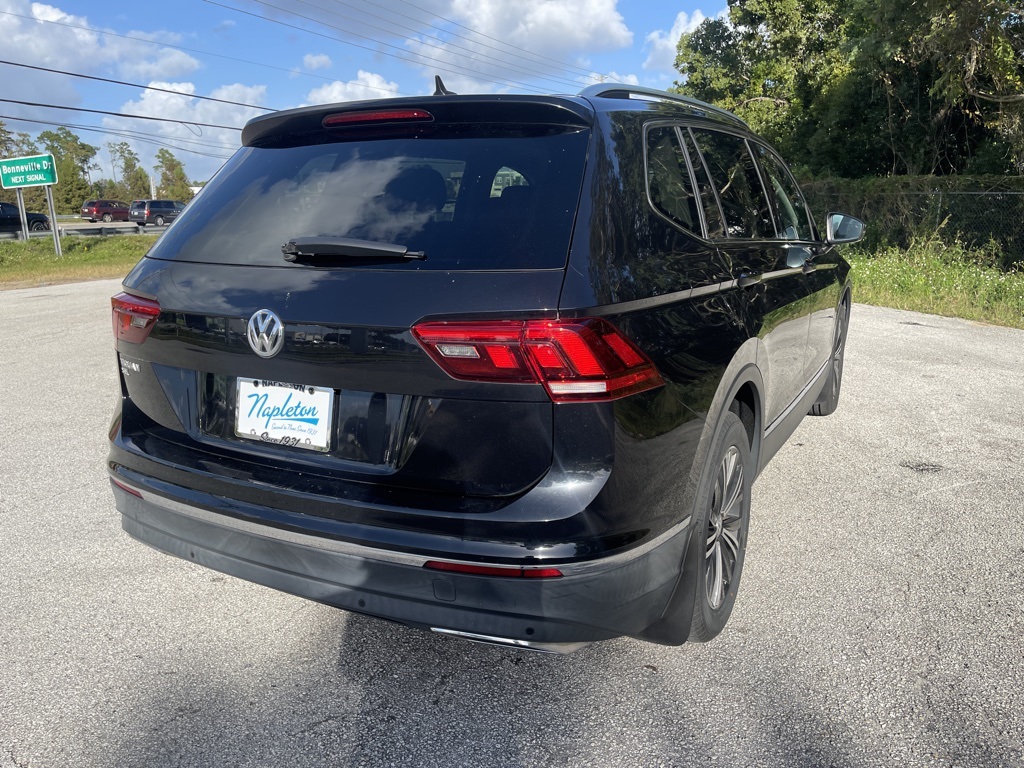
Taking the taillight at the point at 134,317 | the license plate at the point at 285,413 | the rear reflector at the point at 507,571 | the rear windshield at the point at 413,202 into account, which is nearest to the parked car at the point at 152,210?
the taillight at the point at 134,317

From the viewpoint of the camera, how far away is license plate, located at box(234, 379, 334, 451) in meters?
2.31

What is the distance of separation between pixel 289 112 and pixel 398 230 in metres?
0.80

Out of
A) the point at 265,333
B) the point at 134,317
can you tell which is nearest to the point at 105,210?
the point at 134,317

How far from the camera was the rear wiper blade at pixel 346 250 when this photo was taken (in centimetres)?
226

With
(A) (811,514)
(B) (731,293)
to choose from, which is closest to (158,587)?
(B) (731,293)

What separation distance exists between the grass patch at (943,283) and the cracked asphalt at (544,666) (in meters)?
7.69

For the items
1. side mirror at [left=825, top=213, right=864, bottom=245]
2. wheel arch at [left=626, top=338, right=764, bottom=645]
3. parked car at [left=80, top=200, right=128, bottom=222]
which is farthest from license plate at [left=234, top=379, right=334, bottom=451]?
parked car at [left=80, top=200, right=128, bottom=222]

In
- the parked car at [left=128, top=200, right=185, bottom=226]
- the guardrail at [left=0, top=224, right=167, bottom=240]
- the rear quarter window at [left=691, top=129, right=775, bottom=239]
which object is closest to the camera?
the rear quarter window at [left=691, top=129, right=775, bottom=239]

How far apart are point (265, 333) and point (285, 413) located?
0.23 metres

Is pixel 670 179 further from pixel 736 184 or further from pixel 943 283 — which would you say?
pixel 943 283

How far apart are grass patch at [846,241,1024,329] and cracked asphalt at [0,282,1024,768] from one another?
7689 millimetres

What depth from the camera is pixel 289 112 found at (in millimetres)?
2824

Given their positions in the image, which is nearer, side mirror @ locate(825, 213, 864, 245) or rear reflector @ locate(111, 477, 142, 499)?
rear reflector @ locate(111, 477, 142, 499)

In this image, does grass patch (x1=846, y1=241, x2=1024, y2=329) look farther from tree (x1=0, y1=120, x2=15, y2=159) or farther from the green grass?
tree (x1=0, y1=120, x2=15, y2=159)
